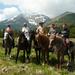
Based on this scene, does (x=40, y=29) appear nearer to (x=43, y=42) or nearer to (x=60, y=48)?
(x=43, y=42)

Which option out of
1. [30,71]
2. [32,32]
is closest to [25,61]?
[32,32]

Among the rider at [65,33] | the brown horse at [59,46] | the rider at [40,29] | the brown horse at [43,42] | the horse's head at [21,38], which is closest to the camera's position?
the brown horse at [59,46]

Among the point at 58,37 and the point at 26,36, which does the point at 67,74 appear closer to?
the point at 58,37

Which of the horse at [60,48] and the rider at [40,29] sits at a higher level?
the rider at [40,29]

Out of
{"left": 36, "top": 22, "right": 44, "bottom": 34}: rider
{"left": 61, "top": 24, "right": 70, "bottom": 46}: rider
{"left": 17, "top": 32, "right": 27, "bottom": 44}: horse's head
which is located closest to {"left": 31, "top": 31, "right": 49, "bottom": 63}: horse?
{"left": 36, "top": 22, "right": 44, "bottom": 34}: rider

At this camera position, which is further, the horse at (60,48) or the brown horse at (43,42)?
the brown horse at (43,42)

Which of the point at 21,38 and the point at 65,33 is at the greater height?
the point at 65,33

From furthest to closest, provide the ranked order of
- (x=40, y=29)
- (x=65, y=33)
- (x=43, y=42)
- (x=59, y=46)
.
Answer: (x=40, y=29) < (x=65, y=33) < (x=43, y=42) < (x=59, y=46)

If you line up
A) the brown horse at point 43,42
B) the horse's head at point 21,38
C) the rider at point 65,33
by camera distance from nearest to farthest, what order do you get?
the brown horse at point 43,42, the rider at point 65,33, the horse's head at point 21,38

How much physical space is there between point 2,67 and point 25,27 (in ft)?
14.8

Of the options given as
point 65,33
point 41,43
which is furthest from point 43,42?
point 65,33

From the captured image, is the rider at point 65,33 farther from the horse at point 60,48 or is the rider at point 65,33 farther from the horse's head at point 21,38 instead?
the horse's head at point 21,38

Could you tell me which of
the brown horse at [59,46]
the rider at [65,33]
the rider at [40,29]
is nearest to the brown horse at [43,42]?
the rider at [40,29]

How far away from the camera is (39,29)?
841 inches
